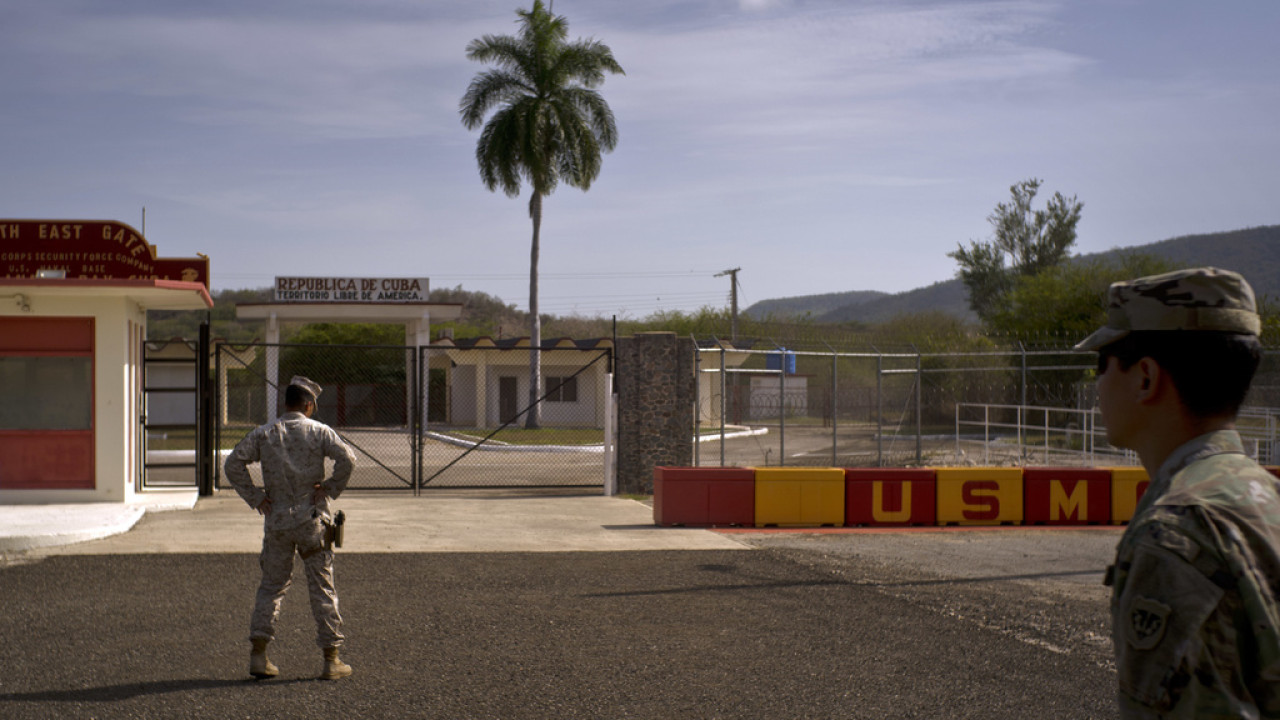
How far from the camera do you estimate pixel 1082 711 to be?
19.5 ft

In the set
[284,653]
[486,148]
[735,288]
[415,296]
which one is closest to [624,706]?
[284,653]

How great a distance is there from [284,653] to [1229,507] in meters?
6.65

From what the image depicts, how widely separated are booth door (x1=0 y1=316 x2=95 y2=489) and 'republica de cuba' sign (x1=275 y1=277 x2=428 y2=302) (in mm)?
29772

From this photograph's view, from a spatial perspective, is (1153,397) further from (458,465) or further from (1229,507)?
(458,465)

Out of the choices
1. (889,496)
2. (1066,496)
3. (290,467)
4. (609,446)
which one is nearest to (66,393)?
(609,446)

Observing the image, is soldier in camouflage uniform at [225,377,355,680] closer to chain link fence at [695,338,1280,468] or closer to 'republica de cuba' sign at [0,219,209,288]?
chain link fence at [695,338,1280,468]

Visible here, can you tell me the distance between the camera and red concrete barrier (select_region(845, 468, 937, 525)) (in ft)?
45.7

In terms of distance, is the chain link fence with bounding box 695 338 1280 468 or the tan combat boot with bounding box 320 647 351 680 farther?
the chain link fence with bounding box 695 338 1280 468

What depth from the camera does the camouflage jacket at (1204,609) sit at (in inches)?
65.7

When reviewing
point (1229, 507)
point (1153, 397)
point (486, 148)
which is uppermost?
point (486, 148)

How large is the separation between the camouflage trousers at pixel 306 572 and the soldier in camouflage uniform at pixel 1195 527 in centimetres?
560

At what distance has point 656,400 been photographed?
57.0 ft

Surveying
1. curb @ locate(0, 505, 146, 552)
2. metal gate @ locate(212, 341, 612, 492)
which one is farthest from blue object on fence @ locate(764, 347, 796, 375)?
curb @ locate(0, 505, 146, 552)

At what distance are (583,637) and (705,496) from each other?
6192 millimetres
